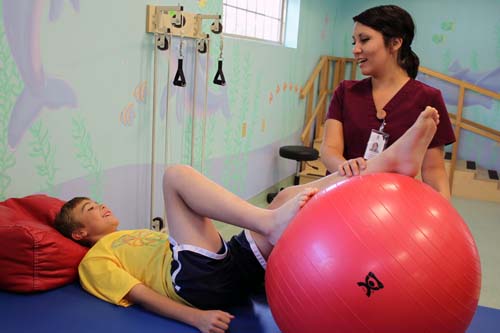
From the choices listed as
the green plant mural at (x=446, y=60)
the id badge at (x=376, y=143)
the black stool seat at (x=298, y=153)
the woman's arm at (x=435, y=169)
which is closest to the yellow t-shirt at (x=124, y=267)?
the id badge at (x=376, y=143)

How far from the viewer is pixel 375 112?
1932mm

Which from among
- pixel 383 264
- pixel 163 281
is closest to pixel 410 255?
pixel 383 264

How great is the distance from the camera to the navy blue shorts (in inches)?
67.2

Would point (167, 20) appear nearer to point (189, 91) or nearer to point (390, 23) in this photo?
point (189, 91)

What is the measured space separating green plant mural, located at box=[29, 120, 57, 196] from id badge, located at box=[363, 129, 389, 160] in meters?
1.37

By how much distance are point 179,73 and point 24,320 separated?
154 cm

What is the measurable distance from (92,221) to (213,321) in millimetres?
677

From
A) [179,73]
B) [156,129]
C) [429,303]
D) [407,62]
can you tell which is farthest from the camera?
[156,129]

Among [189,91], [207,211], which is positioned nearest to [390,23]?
[207,211]

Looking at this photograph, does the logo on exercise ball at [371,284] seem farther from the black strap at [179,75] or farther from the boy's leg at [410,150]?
the black strap at [179,75]

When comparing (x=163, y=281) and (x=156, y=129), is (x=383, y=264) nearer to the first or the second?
(x=163, y=281)

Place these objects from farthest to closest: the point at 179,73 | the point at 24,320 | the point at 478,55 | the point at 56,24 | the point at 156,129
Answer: the point at 478,55
the point at 156,129
the point at 179,73
the point at 56,24
the point at 24,320

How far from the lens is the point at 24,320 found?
159 cm

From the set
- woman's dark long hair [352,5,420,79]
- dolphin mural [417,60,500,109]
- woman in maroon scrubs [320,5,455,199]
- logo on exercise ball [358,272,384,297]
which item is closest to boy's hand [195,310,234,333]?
logo on exercise ball [358,272,384,297]
